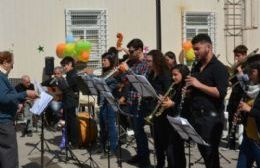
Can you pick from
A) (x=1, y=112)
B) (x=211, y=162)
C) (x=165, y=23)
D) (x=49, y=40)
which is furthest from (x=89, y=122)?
(x=165, y=23)

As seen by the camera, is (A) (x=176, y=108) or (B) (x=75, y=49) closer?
(A) (x=176, y=108)

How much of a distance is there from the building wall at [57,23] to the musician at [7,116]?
24.0ft

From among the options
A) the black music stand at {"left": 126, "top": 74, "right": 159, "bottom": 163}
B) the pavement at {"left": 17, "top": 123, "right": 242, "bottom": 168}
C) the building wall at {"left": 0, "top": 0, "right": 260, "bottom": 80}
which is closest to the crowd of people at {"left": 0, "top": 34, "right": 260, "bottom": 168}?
the black music stand at {"left": 126, "top": 74, "right": 159, "bottom": 163}

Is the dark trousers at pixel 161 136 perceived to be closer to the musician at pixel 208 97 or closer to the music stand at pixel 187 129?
the musician at pixel 208 97

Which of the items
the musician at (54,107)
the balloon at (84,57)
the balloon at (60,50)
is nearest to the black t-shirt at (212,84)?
the musician at (54,107)

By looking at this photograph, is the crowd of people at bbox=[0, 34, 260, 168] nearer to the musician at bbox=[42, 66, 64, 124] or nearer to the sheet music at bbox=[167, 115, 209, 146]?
the sheet music at bbox=[167, 115, 209, 146]

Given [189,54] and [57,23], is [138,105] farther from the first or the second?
[189,54]

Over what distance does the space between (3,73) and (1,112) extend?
50 centimetres

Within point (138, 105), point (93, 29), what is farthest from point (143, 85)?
point (93, 29)

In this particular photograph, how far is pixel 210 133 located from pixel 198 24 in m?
11.5

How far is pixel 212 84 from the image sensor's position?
18.0 ft

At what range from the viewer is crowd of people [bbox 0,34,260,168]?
17.9 ft

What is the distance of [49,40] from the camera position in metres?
14.0

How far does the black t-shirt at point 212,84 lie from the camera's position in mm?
5438
